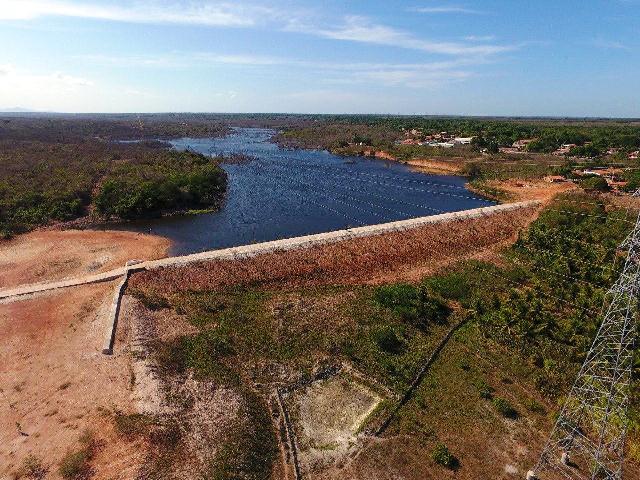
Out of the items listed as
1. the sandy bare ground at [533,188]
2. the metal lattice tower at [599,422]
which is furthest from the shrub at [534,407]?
the sandy bare ground at [533,188]

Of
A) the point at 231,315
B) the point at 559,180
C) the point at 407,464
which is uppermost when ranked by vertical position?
the point at 559,180

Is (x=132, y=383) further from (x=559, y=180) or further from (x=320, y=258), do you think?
(x=559, y=180)

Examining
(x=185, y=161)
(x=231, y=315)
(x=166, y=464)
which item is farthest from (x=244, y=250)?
(x=185, y=161)

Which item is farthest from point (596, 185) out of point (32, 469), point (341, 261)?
point (32, 469)

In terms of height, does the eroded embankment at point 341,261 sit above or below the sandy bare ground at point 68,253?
above

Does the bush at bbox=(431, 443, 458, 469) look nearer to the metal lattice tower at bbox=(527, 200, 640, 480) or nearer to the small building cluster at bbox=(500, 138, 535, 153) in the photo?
the metal lattice tower at bbox=(527, 200, 640, 480)

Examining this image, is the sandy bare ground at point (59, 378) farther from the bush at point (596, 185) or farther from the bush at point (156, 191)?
the bush at point (596, 185)
